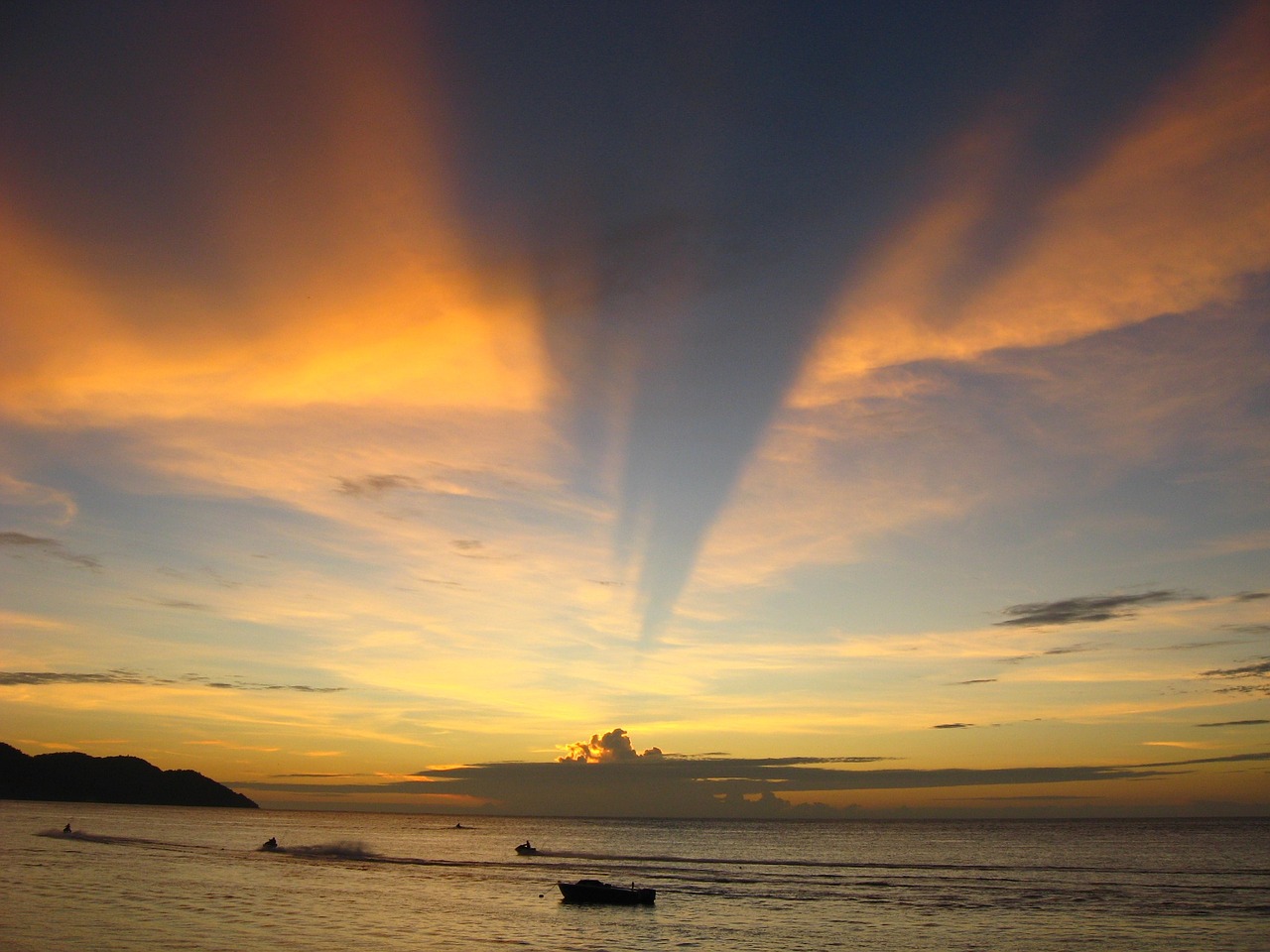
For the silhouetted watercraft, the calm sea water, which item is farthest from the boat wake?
the silhouetted watercraft

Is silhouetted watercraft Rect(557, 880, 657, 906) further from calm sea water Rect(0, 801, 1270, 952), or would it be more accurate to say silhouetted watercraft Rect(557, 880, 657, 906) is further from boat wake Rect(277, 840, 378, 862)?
boat wake Rect(277, 840, 378, 862)

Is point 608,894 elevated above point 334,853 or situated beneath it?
elevated above

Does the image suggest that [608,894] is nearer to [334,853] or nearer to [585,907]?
[585,907]

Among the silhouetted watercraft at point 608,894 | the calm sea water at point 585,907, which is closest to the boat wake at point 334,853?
the calm sea water at point 585,907

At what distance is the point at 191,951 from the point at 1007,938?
57082mm

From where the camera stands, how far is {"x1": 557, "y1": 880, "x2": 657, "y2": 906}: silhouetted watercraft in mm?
81812

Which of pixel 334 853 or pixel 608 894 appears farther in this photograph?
pixel 334 853

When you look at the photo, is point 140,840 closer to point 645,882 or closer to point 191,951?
point 645,882

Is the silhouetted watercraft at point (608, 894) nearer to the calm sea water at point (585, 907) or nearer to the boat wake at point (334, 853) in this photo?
the calm sea water at point (585, 907)

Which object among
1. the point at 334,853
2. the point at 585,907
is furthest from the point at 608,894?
the point at 334,853

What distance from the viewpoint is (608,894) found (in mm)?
82562

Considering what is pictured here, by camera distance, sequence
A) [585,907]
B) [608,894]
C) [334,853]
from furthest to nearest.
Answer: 1. [334,853]
2. [608,894]
3. [585,907]

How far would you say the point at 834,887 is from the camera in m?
106

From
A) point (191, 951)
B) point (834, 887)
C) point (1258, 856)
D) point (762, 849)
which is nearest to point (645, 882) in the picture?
point (834, 887)
